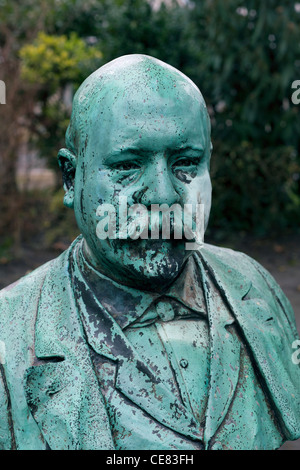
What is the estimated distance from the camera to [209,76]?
23.2 ft

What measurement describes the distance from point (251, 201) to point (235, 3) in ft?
7.36

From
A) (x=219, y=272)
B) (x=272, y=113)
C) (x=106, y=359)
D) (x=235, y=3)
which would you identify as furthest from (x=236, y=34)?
(x=106, y=359)

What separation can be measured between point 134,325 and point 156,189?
449 millimetres

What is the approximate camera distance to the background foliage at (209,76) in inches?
261

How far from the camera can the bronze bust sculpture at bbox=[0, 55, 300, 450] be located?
1794mm

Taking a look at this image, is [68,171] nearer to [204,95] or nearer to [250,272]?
[250,272]

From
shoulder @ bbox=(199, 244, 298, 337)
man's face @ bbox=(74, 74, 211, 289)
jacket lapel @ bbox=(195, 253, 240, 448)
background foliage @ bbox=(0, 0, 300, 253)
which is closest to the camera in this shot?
man's face @ bbox=(74, 74, 211, 289)

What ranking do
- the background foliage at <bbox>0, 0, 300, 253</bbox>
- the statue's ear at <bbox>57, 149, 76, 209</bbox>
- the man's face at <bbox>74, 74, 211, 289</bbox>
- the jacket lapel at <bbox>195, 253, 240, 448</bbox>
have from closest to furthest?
the man's face at <bbox>74, 74, 211, 289</bbox>
the jacket lapel at <bbox>195, 253, 240, 448</bbox>
the statue's ear at <bbox>57, 149, 76, 209</bbox>
the background foliage at <bbox>0, 0, 300, 253</bbox>

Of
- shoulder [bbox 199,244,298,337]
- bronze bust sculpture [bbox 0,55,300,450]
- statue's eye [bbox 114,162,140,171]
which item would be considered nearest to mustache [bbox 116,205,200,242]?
bronze bust sculpture [bbox 0,55,300,450]

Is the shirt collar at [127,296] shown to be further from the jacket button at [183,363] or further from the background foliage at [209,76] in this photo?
the background foliage at [209,76]

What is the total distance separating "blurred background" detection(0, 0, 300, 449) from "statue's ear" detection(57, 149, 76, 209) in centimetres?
450

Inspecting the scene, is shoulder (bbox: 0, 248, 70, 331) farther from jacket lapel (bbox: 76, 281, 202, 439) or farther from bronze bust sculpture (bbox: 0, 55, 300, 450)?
jacket lapel (bbox: 76, 281, 202, 439)

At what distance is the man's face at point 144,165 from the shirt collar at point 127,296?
70mm
